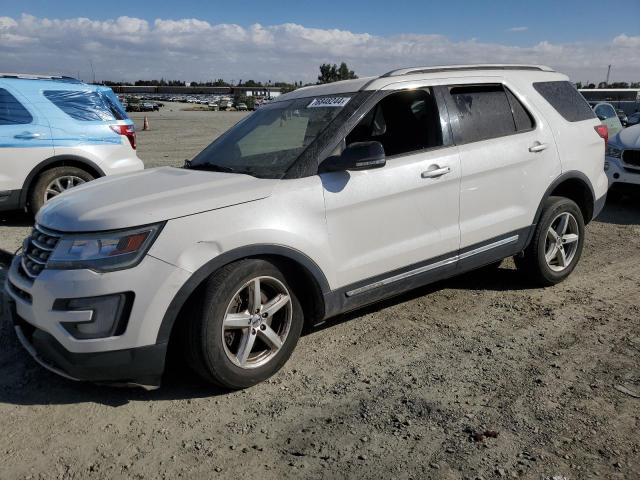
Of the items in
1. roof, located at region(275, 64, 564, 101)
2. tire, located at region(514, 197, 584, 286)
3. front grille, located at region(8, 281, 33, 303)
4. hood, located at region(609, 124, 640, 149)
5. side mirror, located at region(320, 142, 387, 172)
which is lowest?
tire, located at region(514, 197, 584, 286)

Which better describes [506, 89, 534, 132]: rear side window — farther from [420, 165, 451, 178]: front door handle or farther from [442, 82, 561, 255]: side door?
[420, 165, 451, 178]: front door handle

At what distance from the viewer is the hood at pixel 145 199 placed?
307 cm

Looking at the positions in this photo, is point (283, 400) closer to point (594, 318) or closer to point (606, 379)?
point (606, 379)

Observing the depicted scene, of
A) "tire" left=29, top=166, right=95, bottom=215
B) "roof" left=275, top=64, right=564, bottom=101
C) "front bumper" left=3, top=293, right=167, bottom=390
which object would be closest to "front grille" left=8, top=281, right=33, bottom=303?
"front bumper" left=3, top=293, right=167, bottom=390

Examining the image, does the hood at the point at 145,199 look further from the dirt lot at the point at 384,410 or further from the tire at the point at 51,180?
the tire at the point at 51,180

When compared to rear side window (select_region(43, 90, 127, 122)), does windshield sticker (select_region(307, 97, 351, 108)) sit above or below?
above

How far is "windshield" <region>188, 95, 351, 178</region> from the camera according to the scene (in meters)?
3.80

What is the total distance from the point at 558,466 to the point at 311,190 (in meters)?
1.98

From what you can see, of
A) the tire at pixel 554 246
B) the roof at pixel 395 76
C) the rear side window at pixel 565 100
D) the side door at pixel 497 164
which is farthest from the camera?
the rear side window at pixel 565 100

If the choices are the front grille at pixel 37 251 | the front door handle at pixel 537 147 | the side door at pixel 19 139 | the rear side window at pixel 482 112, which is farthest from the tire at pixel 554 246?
the side door at pixel 19 139

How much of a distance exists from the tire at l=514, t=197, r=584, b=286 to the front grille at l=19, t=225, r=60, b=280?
12.1 ft

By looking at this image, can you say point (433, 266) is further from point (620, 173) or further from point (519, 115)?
point (620, 173)

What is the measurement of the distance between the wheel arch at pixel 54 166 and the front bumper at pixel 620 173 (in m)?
7.30

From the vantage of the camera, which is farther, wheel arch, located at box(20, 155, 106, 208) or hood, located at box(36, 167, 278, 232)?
wheel arch, located at box(20, 155, 106, 208)
